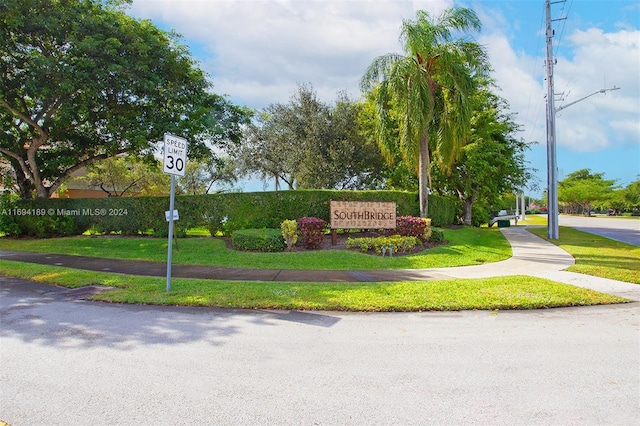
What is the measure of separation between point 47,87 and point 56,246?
575 cm

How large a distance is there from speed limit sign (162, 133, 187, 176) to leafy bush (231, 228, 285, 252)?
4.96 meters

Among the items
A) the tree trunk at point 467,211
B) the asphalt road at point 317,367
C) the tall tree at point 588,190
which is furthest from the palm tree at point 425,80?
the tall tree at point 588,190

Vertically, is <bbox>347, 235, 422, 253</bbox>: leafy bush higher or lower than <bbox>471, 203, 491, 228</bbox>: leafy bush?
lower

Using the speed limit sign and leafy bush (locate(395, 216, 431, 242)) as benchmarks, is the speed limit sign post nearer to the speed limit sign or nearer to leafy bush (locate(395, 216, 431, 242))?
the speed limit sign

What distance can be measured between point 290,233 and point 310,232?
2.27 ft

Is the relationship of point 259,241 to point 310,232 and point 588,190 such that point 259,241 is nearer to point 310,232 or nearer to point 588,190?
point 310,232

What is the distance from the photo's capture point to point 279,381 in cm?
349

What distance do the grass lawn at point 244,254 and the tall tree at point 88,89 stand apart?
4047 mm

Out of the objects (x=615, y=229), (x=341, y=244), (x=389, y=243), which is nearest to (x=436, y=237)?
(x=389, y=243)

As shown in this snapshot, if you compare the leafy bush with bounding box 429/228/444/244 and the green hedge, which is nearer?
the green hedge

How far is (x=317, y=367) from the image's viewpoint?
12.6 feet

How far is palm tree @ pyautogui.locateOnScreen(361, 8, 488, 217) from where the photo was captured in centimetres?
1482

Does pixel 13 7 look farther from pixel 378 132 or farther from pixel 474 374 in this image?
pixel 474 374

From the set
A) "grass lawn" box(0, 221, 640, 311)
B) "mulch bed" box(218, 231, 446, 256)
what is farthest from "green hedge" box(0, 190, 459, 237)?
"grass lawn" box(0, 221, 640, 311)
